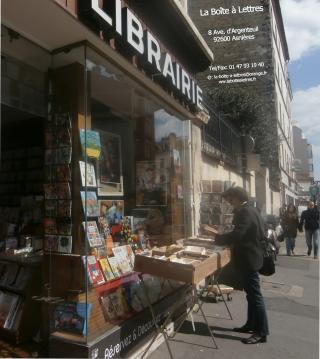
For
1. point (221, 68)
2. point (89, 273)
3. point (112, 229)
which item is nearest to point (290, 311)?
point (112, 229)

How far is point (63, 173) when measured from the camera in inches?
162

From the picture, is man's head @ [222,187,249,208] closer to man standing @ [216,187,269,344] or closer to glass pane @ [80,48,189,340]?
man standing @ [216,187,269,344]

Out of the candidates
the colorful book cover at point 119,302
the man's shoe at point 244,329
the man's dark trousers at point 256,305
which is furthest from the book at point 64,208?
the man's shoe at point 244,329

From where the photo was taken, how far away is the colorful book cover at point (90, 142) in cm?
407

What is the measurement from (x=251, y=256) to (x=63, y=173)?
2.43m

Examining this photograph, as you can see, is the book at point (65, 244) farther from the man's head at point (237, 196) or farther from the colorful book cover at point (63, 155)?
the man's head at point (237, 196)

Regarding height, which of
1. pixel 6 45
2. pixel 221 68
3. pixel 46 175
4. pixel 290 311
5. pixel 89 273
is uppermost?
pixel 221 68

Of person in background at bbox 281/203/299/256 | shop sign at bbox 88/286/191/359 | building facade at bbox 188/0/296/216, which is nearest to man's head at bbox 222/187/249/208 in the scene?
shop sign at bbox 88/286/191/359

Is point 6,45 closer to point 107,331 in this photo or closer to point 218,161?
point 107,331

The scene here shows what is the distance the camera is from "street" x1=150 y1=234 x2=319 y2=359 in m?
4.45

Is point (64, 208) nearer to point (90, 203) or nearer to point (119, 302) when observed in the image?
point (90, 203)

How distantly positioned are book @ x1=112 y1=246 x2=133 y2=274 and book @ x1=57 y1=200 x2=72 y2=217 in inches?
34.9

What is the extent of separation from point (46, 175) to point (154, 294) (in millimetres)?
2014

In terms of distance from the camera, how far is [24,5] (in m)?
3.25
